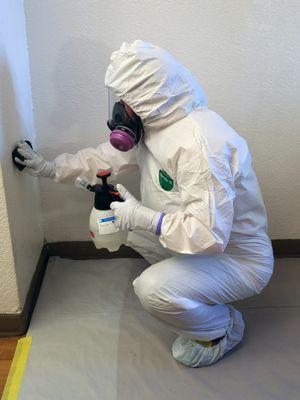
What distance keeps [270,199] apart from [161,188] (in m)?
0.63

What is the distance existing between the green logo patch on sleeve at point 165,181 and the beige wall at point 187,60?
15.6 inches

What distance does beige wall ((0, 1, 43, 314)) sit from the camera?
127 centimetres

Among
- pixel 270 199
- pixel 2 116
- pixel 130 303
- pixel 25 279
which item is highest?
pixel 2 116

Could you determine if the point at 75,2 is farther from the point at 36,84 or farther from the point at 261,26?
the point at 261,26

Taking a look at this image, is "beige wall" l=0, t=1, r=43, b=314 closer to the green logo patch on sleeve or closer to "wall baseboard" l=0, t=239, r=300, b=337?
"wall baseboard" l=0, t=239, r=300, b=337

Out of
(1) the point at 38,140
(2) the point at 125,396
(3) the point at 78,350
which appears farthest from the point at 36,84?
(2) the point at 125,396

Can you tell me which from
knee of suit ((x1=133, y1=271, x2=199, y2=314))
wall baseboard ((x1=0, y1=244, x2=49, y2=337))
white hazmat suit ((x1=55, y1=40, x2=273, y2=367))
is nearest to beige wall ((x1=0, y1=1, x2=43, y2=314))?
wall baseboard ((x1=0, y1=244, x2=49, y2=337))

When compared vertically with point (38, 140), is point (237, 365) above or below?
below

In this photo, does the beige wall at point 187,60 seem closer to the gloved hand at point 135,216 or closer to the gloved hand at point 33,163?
the gloved hand at point 33,163

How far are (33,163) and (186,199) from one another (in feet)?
1.73

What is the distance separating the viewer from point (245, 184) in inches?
49.1

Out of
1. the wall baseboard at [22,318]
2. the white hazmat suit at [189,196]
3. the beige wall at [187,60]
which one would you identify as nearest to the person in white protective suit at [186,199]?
the white hazmat suit at [189,196]

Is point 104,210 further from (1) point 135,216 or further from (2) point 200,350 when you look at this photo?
(2) point 200,350

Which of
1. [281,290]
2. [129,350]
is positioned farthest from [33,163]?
[281,290]
